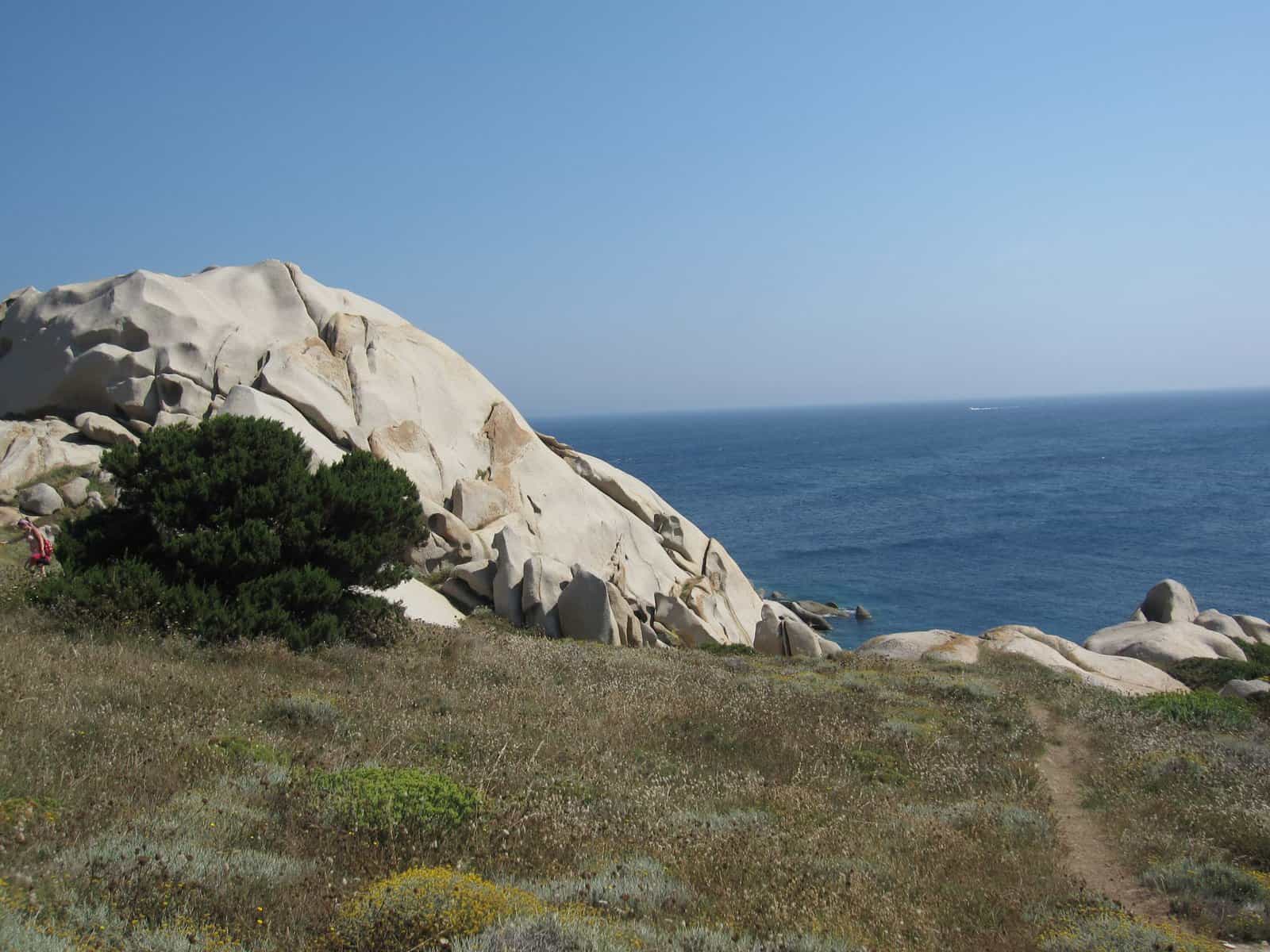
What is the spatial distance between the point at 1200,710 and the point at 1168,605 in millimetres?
26143

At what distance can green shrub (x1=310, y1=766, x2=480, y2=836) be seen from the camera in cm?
830

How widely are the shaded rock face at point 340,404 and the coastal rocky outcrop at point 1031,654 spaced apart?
18.4ft

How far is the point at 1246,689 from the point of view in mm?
22719

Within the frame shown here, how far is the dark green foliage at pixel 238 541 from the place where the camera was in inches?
605

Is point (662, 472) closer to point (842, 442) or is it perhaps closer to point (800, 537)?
point (800, 537)

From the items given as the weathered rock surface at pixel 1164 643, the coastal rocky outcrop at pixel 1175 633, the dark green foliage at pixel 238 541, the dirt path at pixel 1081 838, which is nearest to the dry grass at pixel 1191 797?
the dirt path at pixel 1081 838

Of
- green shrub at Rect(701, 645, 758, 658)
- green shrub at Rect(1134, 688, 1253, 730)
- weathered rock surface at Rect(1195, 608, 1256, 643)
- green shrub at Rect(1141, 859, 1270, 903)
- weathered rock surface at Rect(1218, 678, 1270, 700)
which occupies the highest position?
green shrub at Rect(1141, 859, 1270, 903)

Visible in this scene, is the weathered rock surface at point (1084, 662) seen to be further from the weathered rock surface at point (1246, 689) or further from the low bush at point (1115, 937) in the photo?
the low bush at point (1115, 937)

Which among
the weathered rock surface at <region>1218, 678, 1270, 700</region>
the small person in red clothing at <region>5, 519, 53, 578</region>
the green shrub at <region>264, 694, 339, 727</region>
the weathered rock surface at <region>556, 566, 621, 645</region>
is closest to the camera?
the green shrub at <region>264, 694, 339, 727</region>

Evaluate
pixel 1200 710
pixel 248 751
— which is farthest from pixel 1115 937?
pixel 1200 710

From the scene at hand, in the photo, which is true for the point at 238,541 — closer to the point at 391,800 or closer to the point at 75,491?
the point at 391,800

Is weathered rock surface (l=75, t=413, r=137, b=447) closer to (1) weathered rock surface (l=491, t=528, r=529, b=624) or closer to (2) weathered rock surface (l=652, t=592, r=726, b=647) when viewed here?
(1) weathered rock surface (l=491, t=528, r=529, b=624)

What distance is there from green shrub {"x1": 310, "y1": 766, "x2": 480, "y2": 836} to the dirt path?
6.41m

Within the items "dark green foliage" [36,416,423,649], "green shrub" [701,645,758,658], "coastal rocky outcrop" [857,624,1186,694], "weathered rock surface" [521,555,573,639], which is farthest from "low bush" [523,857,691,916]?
"coastal rocky outcrop" [857,624,1186,694]
